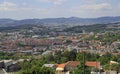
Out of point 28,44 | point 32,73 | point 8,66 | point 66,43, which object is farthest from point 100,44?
point 32,73

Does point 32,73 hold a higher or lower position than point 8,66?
higher

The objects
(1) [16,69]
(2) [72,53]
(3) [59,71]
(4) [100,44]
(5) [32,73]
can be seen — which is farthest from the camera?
(4) [100,44]

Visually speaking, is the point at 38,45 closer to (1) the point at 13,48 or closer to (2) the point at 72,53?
(1) the point at 13,48

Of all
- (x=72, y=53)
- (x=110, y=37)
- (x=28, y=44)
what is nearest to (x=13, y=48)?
(x=28, y=44)

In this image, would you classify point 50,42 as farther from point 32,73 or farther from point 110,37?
point 32,73

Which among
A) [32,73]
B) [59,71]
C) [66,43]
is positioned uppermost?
[32,73]

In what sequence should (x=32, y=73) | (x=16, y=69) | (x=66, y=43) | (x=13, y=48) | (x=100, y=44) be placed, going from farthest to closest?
1. (x=66, y=43)
2. (x=100, y=44)
3. (x=13, y=48)
4. (x=16, y=69)
5. (x=32, y=73)

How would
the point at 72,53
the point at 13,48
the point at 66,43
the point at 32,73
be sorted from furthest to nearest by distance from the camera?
1. the point at 66,43
2. the point at 13,48
3. the point at 72,53
4. the point at 32,73

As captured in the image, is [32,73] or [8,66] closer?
[32,73]

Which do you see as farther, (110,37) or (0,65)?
(110,37)
